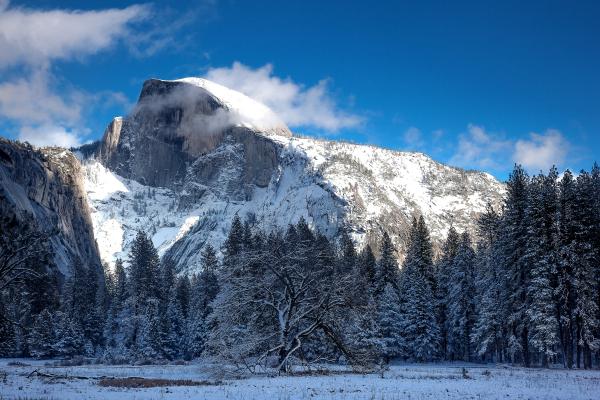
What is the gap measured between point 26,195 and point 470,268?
114 metres

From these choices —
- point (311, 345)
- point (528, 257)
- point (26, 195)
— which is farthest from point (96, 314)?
point (26, 195)

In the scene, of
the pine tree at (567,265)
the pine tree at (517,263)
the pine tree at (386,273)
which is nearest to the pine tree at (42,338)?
the pine tree at (386,273)

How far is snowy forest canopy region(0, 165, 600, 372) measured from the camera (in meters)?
30.8

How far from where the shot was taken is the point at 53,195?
15275 centimetres

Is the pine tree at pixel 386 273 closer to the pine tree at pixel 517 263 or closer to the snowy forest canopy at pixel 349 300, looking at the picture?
the snowy forest canopy at pixel 349 300

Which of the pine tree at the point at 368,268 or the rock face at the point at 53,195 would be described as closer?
the pine tree at the point at 368,268

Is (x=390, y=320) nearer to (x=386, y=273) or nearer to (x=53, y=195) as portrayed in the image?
(x=386, y=273)

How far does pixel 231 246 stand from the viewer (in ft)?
185

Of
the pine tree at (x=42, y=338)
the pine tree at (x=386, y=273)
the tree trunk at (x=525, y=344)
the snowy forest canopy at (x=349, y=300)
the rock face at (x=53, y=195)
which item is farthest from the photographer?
the rock face at (x=53, y=195)

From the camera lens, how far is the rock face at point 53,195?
118000 mm

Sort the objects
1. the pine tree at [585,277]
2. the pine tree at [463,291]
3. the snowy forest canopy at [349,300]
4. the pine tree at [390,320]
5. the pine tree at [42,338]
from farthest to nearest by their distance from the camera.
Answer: the pine tree at [42,338] → the pine tree at [463,291] → the pine tree at [390,320] → the pine tree at [585,277] → the snowy forest canopy at [349,300]

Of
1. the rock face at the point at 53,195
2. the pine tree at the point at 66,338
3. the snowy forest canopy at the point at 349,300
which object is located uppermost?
the rock face at the point at 53,195

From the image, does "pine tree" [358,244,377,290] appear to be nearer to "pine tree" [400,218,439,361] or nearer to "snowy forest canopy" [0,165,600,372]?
"snowy forest canopy" [0,165,600,372]

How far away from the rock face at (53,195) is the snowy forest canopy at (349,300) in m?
42.0
